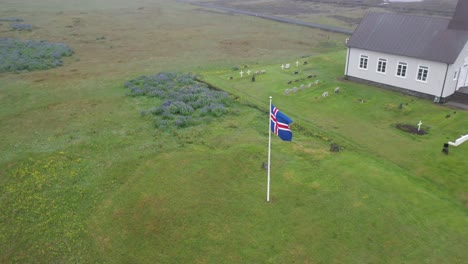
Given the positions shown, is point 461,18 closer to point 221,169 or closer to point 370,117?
point 370,117

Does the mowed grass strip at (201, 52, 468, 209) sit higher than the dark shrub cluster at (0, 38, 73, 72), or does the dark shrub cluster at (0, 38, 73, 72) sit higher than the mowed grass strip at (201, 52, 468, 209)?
the dark shrub cluster at (0, 38, 73, 72)

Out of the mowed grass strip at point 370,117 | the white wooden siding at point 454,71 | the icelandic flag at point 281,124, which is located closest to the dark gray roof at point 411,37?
the white wooden siding at point 454,71

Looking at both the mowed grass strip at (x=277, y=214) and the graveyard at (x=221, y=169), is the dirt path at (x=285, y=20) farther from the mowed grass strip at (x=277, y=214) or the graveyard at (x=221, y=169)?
the mowed grass strip at (x=277, y=214)

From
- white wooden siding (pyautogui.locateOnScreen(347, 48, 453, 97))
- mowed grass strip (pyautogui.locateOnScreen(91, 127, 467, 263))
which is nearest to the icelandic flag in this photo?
mowed grass strip (pyautogui.locateOnScreen(91, 127, 467, 263))

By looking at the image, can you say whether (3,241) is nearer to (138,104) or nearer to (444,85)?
(138,104)

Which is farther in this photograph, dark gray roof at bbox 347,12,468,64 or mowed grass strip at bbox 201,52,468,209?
dark gray roof at bbox 347,12,468,64

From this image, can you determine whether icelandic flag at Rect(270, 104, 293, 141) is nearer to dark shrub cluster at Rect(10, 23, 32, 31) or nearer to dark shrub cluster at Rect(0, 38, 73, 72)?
dark shrub cluster at Rect(0, 38, 73, 72)

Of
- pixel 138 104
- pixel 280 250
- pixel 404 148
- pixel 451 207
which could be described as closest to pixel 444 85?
pixel 404 148

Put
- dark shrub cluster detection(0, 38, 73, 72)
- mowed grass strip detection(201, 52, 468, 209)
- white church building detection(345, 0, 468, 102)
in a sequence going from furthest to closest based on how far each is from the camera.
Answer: dark shrub cluster detection(0, 38, 73, 72) → white church building detection(345, 0, 468, 102) → mowed grass strip detection(201, 52, 468, 209)
